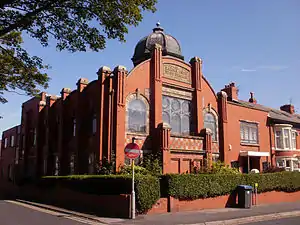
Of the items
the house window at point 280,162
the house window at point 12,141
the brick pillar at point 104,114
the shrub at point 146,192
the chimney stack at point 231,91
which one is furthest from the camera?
the house window at point 12,141

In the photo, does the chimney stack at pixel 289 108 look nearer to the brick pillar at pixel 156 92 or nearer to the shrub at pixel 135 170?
the brick pillar at pixel 156 92

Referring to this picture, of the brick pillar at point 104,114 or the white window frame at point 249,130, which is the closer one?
the brick pillar at point 104,114

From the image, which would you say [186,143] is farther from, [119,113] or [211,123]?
[119,113]

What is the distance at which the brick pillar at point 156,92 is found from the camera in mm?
21688

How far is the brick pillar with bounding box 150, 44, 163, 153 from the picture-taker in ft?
71.2

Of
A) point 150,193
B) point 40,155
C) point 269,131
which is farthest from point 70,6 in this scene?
point 269,131

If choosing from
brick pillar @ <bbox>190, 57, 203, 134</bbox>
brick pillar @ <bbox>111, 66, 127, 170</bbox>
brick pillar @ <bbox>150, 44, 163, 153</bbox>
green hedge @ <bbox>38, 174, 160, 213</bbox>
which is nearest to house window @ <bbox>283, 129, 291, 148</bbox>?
brick pillar @ <bbox>190, 57, 203, 134</bbox>

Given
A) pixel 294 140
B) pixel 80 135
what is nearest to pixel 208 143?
pixel 80 135

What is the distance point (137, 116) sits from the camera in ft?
70.4

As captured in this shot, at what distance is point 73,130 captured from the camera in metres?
24.8

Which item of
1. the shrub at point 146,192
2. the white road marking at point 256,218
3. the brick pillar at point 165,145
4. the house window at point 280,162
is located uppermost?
the brick pillar at point 165,145

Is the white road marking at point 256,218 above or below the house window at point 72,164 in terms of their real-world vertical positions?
below

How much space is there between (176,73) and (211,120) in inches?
189

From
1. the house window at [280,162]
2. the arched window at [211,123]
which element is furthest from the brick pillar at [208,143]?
the house window at [280,162]
